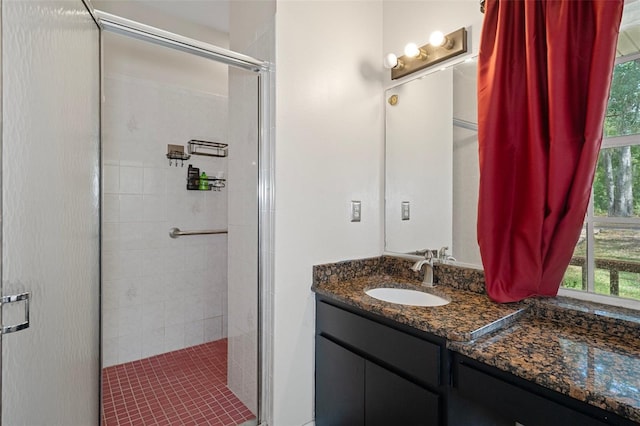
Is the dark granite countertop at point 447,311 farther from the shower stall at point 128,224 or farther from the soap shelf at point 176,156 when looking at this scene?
the soap shelf at point 176,156

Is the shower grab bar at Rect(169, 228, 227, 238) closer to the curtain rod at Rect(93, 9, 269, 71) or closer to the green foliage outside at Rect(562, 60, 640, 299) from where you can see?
the curtain rod at Rect(93, 9, 269, 71)

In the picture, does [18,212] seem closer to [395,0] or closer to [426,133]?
[426,133]

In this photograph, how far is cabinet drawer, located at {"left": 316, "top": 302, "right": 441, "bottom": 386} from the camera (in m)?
1.14

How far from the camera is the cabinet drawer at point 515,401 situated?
0.84 metres

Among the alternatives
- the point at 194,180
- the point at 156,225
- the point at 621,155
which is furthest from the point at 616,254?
the point at 156,225

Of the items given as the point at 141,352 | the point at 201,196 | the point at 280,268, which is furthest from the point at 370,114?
the point at 141,352

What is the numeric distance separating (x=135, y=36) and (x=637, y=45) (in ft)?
6.22

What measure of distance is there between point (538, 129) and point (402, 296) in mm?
959

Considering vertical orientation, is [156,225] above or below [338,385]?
above

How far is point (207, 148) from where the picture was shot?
2.80m

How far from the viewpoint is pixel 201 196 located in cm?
279

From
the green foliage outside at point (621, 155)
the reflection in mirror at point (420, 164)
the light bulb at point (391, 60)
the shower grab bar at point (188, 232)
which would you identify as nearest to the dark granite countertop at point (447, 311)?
the reflection in mirror at point (420, 164)

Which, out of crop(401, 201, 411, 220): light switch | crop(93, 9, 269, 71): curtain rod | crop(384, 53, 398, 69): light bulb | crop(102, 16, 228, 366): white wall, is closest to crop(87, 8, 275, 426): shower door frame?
crop(93, 9, 269, 71): curtain rod

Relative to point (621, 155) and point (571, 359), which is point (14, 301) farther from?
point (621, 155)
